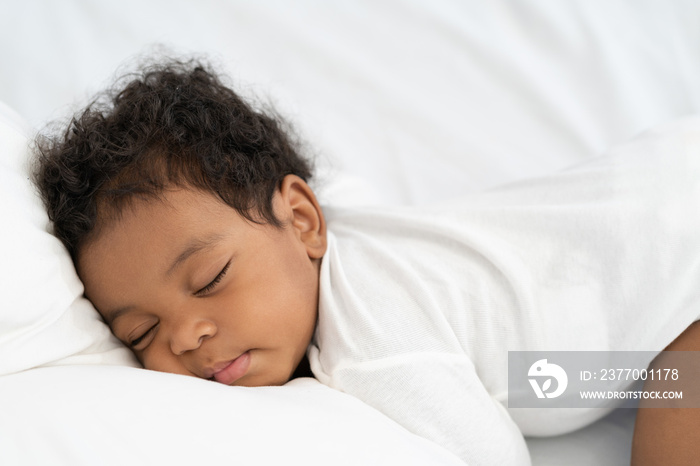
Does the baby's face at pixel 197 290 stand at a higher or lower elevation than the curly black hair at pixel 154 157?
lower

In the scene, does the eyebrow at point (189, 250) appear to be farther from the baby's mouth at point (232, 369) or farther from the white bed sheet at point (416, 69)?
the white bed sheet at point (416, 69)

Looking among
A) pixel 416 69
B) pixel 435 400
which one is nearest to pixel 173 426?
pixel 435 400

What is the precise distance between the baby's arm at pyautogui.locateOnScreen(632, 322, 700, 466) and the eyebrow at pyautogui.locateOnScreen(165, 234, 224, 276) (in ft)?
2.36

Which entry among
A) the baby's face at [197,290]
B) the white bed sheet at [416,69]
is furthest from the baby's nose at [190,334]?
the white bed sheet at [416,69]

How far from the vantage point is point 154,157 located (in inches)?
40.8

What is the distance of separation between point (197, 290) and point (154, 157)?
223 mm

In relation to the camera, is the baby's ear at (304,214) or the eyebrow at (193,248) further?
the baby's ear at (304,214)

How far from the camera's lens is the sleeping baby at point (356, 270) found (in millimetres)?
986

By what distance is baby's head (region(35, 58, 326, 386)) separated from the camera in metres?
0.99

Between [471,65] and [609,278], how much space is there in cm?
80

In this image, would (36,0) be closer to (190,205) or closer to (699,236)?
(190,205)

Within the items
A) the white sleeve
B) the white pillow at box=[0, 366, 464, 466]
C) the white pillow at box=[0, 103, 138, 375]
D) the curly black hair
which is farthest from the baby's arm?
the white pillow at box=[0, 103, 138, 375]

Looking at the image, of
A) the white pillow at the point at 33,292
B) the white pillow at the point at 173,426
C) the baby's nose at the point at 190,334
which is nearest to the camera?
the white pillow at the point at 173,426

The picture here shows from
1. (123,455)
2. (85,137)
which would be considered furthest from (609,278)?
(85,137)
